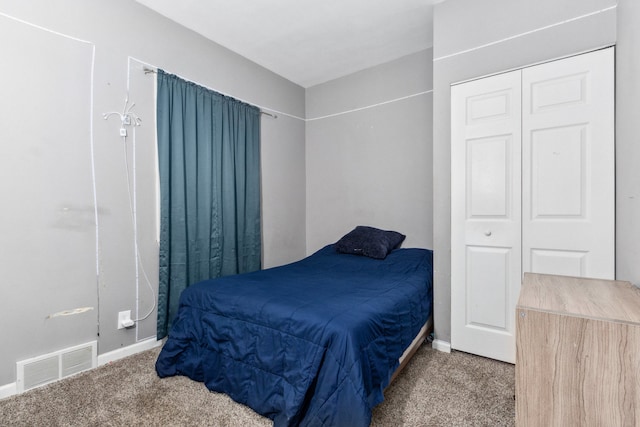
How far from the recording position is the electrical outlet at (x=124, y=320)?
7.36ft

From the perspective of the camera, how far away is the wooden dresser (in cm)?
90

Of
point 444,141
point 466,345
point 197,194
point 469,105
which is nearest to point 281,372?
point 466,345

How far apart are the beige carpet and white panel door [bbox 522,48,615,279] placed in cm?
83

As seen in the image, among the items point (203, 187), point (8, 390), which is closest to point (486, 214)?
point (203, 187)

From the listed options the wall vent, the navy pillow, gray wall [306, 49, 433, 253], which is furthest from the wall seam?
the wall vent

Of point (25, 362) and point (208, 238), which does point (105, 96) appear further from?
point (25, 362)

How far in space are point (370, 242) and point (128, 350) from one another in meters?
2.17

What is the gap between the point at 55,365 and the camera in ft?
6.31

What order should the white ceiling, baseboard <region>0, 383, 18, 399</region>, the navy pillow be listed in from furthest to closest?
the navy pillow < the white ceiling < baseboard <region>0, 383, 18, 399</region>

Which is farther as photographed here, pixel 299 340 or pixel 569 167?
pixel 569 167

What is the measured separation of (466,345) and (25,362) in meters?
2.83

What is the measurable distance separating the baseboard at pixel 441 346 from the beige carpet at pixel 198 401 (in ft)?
0.75

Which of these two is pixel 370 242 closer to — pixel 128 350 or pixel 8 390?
pixel 128 350

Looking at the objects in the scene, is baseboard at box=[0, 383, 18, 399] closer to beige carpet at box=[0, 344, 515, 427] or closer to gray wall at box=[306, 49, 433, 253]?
beige carpet at box=[0, 344, 515, 427]
